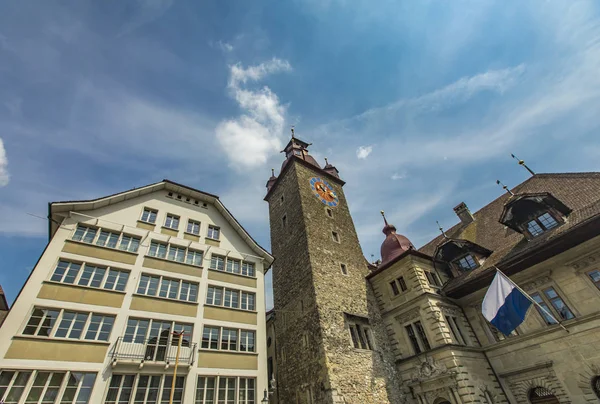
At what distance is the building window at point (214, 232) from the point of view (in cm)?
1974

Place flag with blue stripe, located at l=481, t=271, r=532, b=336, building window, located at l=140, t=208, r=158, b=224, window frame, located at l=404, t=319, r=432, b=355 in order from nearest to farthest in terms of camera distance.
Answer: flag with blue stripe, located at l=481, t=271, r=532, b=336
building window, located at l=140, t=208, r=158, b=224
window frame, located at l=404, t=319, r=432, b=355

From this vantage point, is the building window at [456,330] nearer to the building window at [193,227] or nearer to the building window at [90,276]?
the building window at [193,227]

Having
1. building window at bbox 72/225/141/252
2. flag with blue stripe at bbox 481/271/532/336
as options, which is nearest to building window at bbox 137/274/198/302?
building window at bbox 72/225/141/252

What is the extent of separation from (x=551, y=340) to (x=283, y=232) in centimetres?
1948

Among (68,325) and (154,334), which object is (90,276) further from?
(154,334)

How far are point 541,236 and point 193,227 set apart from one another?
21650 mm

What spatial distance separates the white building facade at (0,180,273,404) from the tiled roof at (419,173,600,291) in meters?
14.7

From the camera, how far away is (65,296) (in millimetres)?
12992

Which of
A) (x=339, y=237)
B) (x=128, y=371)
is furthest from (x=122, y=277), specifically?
(x=339, y=237)

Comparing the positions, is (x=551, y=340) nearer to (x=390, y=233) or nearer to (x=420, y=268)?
(x=420, y=268)

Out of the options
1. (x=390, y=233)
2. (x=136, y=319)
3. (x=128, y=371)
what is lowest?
(x=128, y=371)

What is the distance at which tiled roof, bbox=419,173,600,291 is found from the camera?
16344 millimetres

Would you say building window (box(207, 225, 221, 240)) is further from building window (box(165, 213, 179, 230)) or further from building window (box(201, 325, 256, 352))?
building window (box(201, 325, 256, 352))

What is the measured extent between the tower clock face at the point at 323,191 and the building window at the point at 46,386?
20.9 metres
